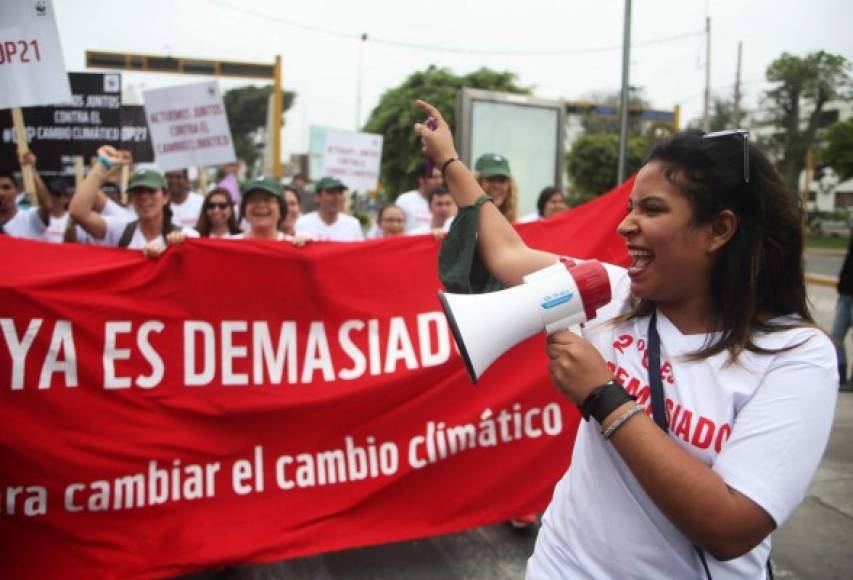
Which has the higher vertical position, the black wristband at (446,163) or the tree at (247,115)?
the tree at (247,115)

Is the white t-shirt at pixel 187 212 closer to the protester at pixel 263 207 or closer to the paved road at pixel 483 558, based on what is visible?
the protester at pixel 263 207

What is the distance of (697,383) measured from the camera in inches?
47.7

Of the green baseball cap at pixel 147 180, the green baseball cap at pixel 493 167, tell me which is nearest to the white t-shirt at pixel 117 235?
the green baseball cap at pixel 147 180

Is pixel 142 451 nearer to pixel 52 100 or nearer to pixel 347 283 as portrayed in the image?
pixel 347 283

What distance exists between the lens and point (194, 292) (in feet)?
10.6

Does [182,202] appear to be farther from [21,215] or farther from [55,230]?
[21,215]

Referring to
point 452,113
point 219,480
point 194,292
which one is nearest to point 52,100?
point 194,292

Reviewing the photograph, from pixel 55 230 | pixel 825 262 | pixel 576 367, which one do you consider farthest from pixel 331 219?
pixel 825 262

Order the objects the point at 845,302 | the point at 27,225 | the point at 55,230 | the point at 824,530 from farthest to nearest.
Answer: the point at 845,302
the point at 55,230
the point at 27,225
the point at 824,530

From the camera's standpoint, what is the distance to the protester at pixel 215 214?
15.0 ft

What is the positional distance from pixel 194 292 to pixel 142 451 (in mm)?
724

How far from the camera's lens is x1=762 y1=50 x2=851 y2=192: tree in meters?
20.2

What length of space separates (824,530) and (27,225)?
233 inches

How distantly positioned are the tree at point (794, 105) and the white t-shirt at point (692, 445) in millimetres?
19454
